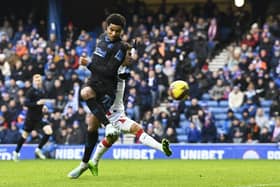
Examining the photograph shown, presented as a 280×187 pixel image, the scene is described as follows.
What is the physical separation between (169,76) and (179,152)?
450cm

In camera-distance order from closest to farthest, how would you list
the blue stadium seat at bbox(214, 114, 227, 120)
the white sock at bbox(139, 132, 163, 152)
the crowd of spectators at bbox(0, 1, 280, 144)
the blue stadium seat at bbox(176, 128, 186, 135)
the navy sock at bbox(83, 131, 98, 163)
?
1. the white sock at bbox(139, 132, 163, 152)
2. the navy sock at bbox(83, 131, 98, 163)
3. the crowd of spectators at bbox(0, 1, 280, 144)
4. the blue stadium seat at bbox(176, 128, 186, 135)
5. the blue stadium seat at bbox(214, 114, 227, 120)

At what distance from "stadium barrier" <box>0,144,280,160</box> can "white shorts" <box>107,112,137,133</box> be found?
436 inches

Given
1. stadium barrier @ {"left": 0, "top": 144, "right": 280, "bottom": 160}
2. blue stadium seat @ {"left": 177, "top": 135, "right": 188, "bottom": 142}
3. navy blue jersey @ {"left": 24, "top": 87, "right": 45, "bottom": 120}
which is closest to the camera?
navy blue jersey @ {"left": 24, "top": 87, "right": 45, "bottom": 120}

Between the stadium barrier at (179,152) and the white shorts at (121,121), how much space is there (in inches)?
436

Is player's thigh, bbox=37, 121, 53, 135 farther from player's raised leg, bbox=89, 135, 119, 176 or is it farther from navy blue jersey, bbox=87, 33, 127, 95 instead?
navy blue jersey, bbox=87, 33, 127, 95

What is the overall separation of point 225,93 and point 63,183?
15.6 metres

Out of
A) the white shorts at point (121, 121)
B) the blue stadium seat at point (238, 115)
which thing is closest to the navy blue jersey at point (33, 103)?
the blue stadium seat at point (238, 115)

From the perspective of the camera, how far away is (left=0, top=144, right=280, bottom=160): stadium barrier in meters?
22.7

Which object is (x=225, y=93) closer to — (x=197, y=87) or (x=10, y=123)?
(x=197, y=87)

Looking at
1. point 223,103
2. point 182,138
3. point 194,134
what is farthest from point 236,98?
point 182,138

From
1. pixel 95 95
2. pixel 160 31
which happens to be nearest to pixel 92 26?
pixel 160 31

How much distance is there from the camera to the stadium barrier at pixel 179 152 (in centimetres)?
2266

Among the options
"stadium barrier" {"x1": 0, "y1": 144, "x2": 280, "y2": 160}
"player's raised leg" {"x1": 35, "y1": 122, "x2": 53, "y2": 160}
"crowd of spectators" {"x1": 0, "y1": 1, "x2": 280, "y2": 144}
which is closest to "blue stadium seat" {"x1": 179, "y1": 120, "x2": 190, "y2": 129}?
"crowd of spectators" {"x1": 0, "y1": 1, "x2": 280, "y2": 144}

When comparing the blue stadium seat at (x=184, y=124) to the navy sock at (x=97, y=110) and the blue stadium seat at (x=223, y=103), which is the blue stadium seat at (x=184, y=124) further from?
the navy sock at (x=97, y=110)
